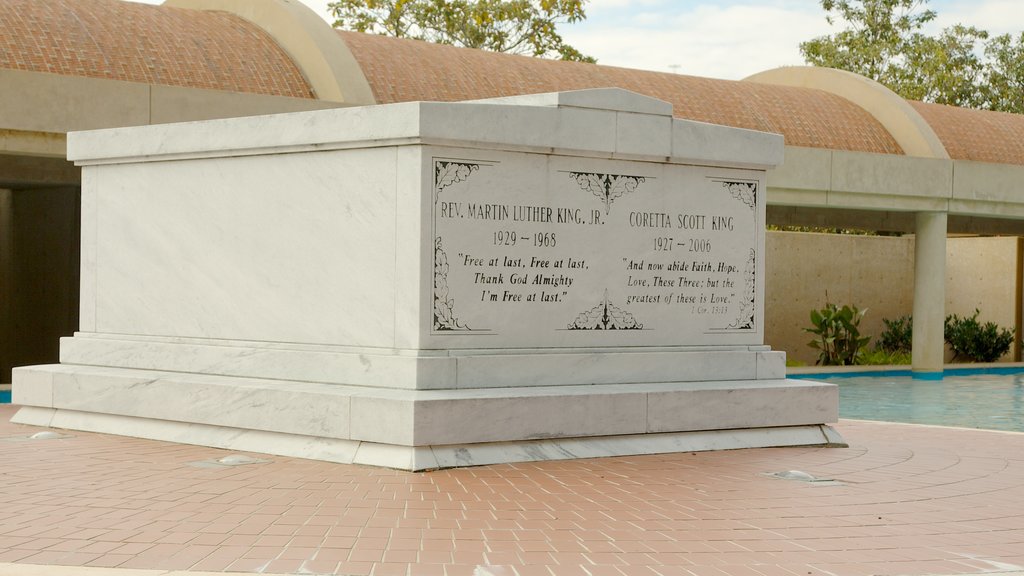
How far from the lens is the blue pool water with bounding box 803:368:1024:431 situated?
1581 centimetres

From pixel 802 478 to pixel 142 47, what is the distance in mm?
12148

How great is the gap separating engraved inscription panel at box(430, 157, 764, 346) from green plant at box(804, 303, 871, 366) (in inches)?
637

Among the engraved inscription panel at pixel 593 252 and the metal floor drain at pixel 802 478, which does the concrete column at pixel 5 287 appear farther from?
the metal floor drain at pixel 802 478

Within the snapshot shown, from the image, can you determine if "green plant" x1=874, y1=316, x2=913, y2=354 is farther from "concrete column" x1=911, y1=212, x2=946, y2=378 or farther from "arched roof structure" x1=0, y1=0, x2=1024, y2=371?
"concrete column" x1=911, y1=212, x2=946, y2=378

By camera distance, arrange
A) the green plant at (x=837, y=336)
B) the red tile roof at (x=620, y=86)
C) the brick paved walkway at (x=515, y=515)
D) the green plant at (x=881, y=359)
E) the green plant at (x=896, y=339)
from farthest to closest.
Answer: the green plant at (x=896, y=339) < the green plant at (x=881, y=359) < the green plant at (x=837, y=336) < the red tile roof at (x=620, y=86) < the brick paved walkway at (x=515, y=515)

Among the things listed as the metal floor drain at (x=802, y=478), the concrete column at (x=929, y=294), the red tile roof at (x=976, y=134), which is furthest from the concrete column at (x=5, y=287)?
the red tile roof at (x=976, y=134)

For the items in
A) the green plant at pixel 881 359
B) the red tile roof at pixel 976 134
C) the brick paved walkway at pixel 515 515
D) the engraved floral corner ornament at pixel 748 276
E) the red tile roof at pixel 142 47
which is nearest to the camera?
the brick paved walkway at pixel 515 515

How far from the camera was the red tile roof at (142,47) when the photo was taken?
16.4 metres

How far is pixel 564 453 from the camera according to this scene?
9922 millimetres

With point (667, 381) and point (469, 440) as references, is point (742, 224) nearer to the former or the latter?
point (667, 381)

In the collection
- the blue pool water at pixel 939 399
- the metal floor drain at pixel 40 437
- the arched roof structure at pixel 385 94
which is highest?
the arched roof structure at pixel 385 94

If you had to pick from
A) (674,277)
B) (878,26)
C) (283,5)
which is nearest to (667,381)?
(674,277)

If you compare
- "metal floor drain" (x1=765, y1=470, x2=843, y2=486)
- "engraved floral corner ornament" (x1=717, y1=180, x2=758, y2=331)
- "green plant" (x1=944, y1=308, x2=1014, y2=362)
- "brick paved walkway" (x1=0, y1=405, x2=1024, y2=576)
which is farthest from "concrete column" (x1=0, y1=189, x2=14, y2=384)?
"green plant" (x1=944, y1=308, x2=1014, y2=362)

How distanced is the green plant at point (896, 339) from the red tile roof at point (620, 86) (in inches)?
246
